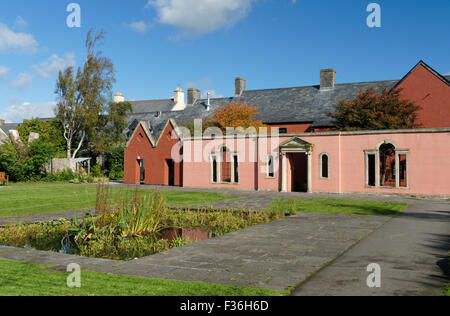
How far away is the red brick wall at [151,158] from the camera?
33.6 meters

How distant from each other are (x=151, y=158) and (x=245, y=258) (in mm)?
28530

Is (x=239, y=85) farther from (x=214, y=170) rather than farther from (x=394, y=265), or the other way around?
(x=394, y=265)

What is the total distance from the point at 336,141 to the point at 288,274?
20.1m

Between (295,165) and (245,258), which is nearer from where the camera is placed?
(245,258)

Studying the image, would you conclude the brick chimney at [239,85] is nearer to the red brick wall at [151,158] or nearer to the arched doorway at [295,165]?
the red brick wall at [151,158]

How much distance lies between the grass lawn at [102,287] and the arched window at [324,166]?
21143mm

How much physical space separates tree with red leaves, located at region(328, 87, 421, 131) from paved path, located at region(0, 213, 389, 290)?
17371 millimetres

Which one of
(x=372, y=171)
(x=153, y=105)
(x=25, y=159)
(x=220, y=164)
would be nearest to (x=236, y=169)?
(x=220, y=164)

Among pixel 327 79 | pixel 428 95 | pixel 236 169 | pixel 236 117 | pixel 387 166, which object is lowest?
pixel 236 169

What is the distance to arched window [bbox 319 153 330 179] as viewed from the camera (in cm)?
2533

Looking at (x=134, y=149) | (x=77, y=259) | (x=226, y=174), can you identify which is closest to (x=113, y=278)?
(x=77, y=259)

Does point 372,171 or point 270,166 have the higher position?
point 270,166

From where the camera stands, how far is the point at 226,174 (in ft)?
100

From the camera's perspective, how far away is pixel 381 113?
26.2 metres
